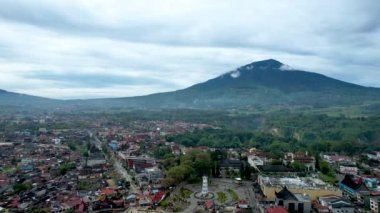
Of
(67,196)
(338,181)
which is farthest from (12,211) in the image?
(338,181)

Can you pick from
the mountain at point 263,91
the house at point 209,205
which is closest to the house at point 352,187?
the house at point 209,205

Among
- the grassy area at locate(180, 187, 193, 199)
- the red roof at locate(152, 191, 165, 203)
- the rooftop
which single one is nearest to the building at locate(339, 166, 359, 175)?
the rooftop

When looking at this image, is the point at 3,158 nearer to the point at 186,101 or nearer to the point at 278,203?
the point at 278,203

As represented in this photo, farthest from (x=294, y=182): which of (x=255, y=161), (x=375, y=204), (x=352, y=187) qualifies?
(x=255, y=161)

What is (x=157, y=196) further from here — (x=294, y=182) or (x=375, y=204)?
(x=375, y=204)

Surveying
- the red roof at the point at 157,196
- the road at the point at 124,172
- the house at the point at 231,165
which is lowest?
the road at the point at 124,172

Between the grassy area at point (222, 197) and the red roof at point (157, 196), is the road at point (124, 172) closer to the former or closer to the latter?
the red roof at point (157, 196)
